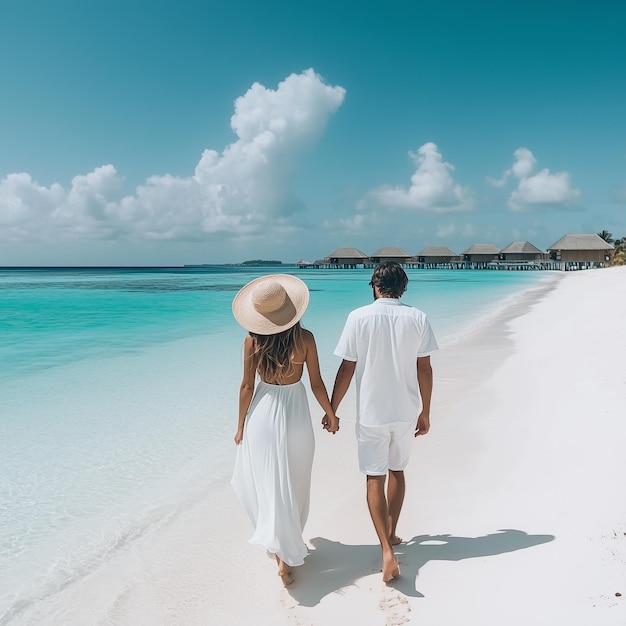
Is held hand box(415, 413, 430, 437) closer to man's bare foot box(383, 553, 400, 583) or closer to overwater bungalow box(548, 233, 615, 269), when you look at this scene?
man's bare foot box(383, 553, 400, 583)

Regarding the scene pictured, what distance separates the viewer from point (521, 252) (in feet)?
246

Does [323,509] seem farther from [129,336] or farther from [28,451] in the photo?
[129,336]

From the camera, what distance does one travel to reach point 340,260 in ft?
283

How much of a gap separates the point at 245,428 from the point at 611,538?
6.15 feet

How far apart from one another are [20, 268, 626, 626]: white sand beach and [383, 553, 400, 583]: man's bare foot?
0.05 meters

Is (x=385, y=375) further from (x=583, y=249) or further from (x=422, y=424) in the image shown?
(x=583, y=249)

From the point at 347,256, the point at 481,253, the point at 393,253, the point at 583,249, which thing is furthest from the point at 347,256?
the point at 583,249

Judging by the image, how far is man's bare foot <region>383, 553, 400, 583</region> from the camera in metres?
2.49

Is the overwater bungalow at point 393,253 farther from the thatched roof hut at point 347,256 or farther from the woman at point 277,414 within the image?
the woman at point 277,414

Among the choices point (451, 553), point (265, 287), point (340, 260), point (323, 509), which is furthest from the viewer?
point (340, 260)

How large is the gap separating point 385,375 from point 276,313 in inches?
23.4

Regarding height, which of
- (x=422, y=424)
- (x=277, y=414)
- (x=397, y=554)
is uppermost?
(x=277, y=414)

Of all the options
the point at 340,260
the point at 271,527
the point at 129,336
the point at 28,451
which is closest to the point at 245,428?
the point at 271,527

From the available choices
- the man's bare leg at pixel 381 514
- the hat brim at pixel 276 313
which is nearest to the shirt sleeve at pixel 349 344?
the hat brim at pixel 276 313
